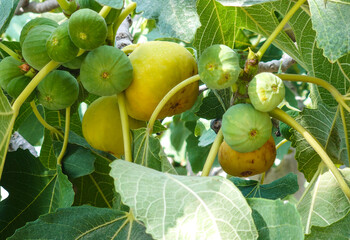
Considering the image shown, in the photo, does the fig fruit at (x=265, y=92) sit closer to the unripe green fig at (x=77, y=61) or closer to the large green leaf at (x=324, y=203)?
the large green leaf at (x=324, y=203)

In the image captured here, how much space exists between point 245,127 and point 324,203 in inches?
11.7

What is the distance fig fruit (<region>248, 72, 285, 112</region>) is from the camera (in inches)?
42.5

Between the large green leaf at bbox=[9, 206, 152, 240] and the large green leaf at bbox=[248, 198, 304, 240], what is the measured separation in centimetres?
26

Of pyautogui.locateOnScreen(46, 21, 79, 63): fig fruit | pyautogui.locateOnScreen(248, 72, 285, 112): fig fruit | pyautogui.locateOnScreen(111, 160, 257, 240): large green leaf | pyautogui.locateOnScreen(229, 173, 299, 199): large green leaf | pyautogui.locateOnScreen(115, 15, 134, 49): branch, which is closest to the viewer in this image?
pyautogui.locateOnScreen(111, 160, 257, 240): large green leaf

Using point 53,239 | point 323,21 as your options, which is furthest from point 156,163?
point 323,21

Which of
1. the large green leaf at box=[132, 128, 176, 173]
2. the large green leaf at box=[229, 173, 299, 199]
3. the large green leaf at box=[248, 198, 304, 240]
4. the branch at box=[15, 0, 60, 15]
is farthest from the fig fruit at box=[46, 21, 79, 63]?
the branch at box=[15, 0, 60, 15]

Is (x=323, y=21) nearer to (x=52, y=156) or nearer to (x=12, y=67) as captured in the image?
(x=12, y=67)

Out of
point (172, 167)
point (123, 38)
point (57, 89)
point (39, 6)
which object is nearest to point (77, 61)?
point (57, 89)

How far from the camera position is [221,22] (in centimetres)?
147

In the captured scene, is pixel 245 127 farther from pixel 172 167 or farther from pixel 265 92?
pixel 172 167

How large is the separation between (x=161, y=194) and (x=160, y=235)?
0.28 feet

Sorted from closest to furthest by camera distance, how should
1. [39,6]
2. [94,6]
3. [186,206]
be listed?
[186,206] < [94,6] < [39,6]

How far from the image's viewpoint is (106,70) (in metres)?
1.22

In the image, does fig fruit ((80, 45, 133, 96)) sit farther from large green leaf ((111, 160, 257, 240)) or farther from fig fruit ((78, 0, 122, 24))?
large green leaf ((111, 160, 257, 240))
